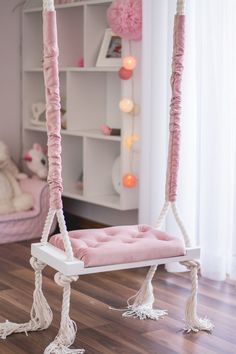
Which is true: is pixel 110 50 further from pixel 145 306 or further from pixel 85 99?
pixel 145 306

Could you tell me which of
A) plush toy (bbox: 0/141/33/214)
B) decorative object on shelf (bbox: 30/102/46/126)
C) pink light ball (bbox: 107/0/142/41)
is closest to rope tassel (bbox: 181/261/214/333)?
pink light ball (bbox: 107/0/142/41)

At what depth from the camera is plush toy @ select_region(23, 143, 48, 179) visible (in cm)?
455

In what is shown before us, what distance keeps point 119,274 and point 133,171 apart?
2.11 feet

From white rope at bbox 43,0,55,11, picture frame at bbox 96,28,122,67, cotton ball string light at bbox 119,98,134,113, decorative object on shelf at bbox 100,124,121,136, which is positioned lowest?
decorative object on shelf at bbox 100,124,121,136

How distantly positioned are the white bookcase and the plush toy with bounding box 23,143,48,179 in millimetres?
146

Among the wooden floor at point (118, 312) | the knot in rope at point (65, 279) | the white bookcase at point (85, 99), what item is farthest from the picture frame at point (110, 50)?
the knot in rope at point (65, 279)

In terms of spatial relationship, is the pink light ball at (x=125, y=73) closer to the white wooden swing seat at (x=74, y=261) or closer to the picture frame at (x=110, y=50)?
the picture frame at (x=110, y=50)

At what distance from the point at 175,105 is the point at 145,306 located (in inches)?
34.0

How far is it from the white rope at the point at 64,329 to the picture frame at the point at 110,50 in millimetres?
1845

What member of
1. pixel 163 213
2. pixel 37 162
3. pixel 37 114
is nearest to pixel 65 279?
pixel 163 213

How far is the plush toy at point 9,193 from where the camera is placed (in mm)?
4301

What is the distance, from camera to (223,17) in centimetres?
334

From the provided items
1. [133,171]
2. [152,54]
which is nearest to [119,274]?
[133,171]

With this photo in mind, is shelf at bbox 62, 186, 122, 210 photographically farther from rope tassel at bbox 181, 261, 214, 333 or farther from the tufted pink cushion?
rope tassel at bbox 181, 261, 214, 333
